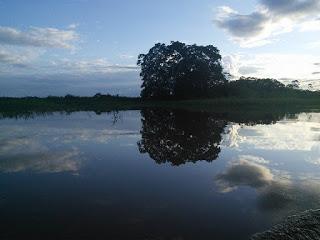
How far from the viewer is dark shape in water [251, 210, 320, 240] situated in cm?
669

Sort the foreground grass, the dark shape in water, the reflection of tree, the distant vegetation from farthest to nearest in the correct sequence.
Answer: the distant vegetation < the foreground grass < the reflection of tree < the dark shape in water

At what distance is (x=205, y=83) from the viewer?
7031 cm

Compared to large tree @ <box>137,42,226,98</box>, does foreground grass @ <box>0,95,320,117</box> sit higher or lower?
lower

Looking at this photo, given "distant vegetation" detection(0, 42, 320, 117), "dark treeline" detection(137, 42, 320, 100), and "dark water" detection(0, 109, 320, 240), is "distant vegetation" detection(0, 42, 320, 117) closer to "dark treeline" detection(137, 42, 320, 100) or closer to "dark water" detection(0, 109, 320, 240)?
"dark treeline" detection(137, 42, 320, 100)

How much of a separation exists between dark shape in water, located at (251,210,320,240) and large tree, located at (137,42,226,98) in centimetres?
6179

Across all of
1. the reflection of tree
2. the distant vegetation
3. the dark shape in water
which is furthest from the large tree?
the dark shape in water

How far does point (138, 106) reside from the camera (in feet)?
217

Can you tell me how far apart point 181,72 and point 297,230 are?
210 ft

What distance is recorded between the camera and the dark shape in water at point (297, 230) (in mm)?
6688

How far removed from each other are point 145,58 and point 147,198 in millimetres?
65660

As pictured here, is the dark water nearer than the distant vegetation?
Yes

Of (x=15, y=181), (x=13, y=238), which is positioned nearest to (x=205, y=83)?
(x=15, y=181)

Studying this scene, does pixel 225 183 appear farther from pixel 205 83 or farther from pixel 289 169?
pixel 205 83

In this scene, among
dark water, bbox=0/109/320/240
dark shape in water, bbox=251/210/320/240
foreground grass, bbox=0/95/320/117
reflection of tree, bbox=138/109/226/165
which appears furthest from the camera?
foreground grass, bbox=0/95/320/117
